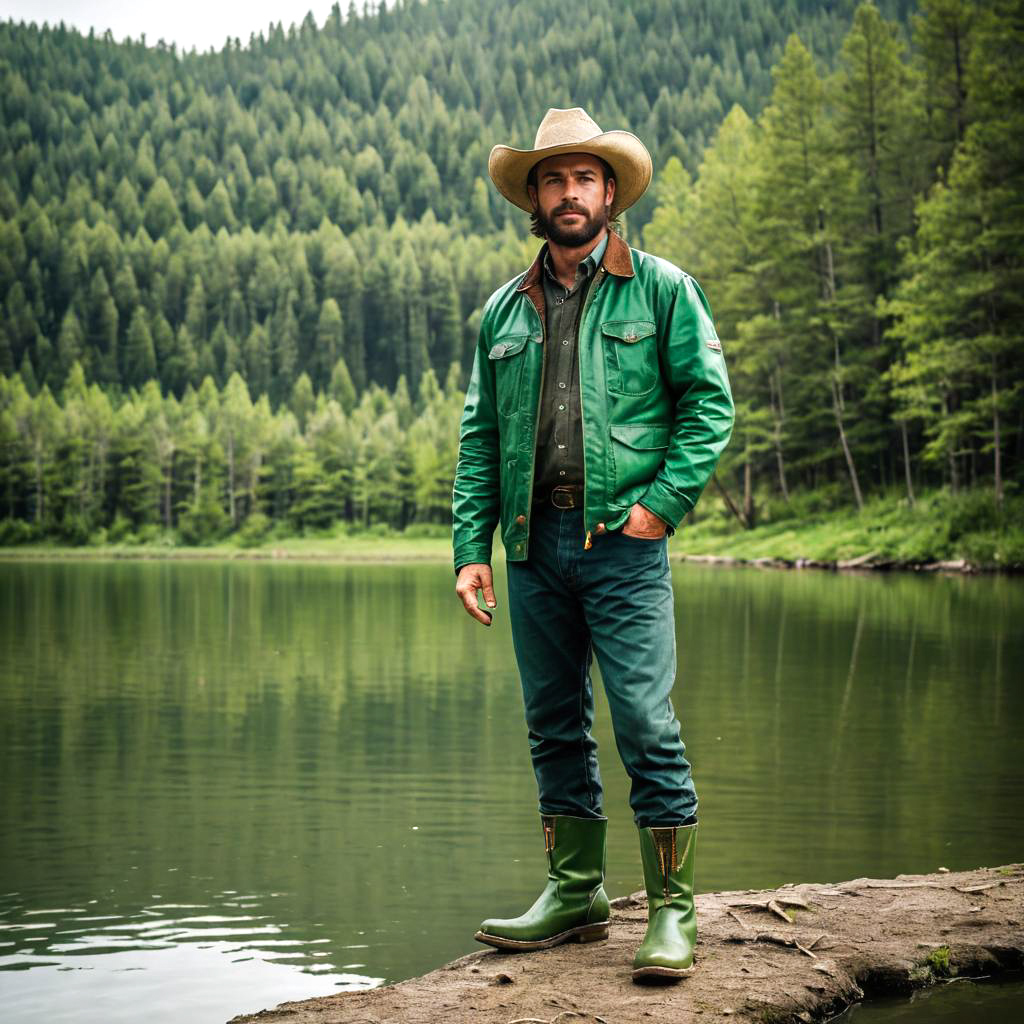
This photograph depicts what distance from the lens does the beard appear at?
14.9 ft

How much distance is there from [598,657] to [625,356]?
3.10 feet

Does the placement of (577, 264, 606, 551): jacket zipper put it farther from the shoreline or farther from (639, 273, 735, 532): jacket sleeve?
the shoreline

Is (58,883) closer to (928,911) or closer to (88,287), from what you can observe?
(928,911)

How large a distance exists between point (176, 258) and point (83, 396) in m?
35.1

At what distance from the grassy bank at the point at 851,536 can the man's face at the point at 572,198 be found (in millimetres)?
26771

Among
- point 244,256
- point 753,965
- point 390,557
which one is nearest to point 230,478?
point 390,557

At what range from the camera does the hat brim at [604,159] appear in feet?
14.7

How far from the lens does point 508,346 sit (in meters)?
4.64

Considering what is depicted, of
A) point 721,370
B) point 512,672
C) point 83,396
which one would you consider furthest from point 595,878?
point 83,396

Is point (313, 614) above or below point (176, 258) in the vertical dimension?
below

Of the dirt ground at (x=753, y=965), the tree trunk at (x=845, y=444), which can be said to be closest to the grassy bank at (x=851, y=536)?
the tree trunk at (x=845, y=444)

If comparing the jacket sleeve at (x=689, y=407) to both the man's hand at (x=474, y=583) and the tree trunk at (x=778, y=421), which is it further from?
the tree trunk at (x=778, y=421)

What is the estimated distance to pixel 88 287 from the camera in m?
146

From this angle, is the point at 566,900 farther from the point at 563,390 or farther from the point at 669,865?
the point at 563,390
